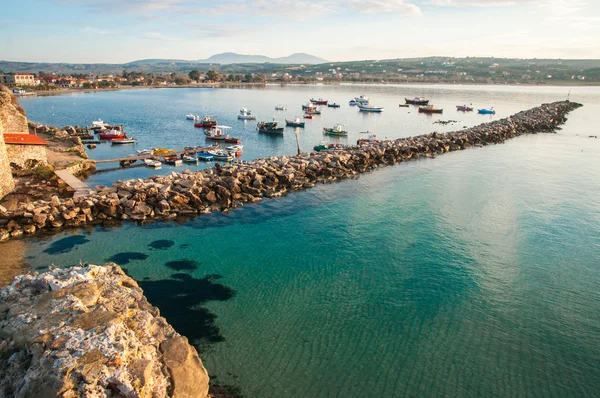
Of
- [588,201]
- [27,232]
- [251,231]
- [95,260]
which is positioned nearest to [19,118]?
[27,232]

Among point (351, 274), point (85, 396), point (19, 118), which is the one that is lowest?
point (351, 274)

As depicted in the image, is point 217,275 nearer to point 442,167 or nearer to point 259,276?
point 259,276

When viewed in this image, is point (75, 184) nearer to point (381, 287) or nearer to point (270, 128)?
point (381, 287)

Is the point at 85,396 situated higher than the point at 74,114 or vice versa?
the point at 74,114

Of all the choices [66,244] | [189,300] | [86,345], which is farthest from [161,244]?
[86,345]

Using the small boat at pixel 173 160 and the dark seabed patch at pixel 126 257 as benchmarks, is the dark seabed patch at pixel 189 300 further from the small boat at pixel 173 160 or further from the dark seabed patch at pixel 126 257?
the small boat at pixel 173 160

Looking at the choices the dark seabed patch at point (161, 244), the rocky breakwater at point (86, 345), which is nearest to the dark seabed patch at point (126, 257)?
the dark seabed patch at point (161, 244)
